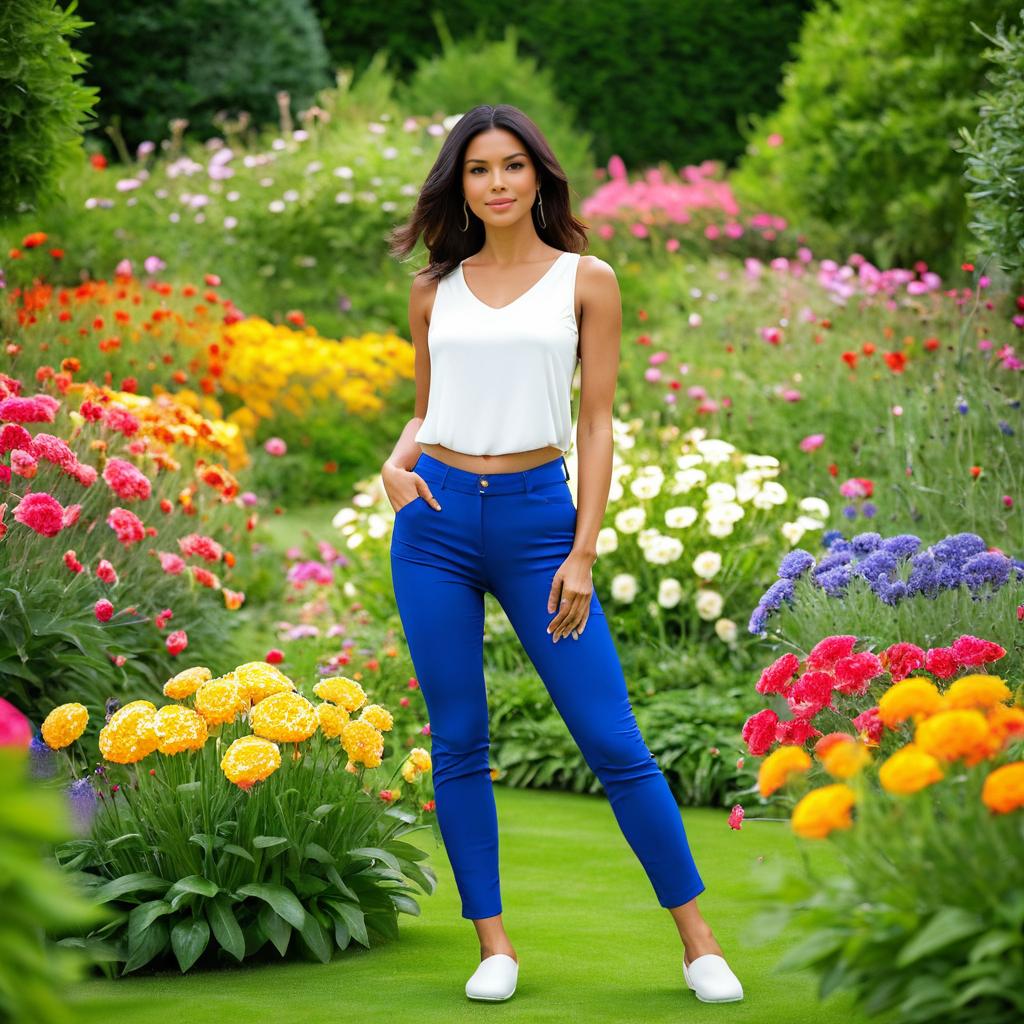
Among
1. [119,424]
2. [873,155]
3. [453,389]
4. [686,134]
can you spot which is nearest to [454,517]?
[453,389]

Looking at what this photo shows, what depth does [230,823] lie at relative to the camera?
10.9 feet

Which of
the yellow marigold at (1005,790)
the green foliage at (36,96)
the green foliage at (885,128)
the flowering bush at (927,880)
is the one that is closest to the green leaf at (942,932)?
the flowering bush at (927,880)

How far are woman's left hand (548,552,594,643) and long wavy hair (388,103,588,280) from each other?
0.77m

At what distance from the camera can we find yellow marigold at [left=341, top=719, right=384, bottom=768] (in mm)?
3475

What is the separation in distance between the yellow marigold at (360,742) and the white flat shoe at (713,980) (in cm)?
89

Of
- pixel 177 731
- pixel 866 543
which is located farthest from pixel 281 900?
pixel 866 543

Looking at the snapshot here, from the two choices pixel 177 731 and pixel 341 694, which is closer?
pixel 177 731

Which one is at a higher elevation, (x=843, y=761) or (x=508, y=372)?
(x=508, y=372)

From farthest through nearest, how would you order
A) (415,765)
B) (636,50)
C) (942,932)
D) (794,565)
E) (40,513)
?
(636,50) → (794,565) → (40,513) → (415,765) → (942,932)

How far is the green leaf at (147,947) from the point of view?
10.6 ft

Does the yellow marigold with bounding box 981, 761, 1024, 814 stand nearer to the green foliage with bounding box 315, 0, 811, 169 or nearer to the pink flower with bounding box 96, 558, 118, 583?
the pink flower with bounding box 96, 558, 118, 583

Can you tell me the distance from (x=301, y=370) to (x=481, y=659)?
590cm

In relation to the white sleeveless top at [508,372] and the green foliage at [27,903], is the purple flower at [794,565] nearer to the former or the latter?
the white sleeveless top at [508,372]

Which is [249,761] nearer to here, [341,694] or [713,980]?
[341,694]
